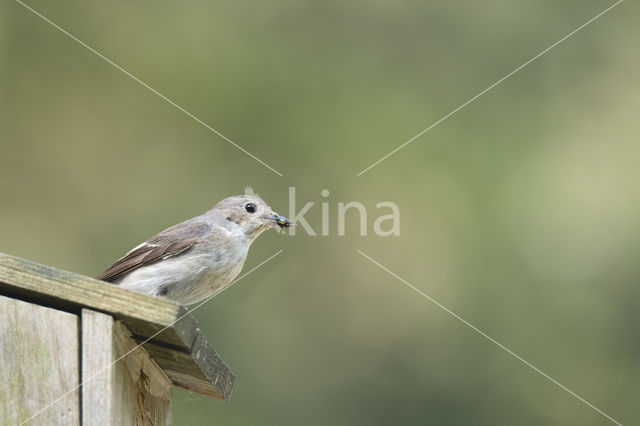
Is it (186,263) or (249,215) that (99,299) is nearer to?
(186,263)

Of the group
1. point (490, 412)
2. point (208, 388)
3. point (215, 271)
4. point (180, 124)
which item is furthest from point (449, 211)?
point (208, 388)

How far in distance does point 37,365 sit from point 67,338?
0.49 ft

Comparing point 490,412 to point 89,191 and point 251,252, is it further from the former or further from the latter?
point 89,191

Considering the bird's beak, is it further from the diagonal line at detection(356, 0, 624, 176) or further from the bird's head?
the diagonal line at detection(356, 0, 624, 176)

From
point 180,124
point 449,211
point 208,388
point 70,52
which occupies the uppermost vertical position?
point 70,52

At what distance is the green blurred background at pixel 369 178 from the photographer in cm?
816

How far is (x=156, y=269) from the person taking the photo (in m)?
5.14

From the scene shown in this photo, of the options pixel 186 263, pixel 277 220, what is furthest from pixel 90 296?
pixel 277 220

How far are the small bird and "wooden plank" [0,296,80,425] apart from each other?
137cm

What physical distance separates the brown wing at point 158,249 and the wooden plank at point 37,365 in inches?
61.1

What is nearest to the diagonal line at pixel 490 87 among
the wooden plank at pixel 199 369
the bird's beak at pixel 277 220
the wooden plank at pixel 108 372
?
the bird's beak at pixel 277 220

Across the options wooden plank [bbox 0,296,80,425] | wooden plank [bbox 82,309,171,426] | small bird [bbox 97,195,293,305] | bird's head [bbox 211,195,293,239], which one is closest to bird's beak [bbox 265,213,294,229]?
bird's head [bbox 211,195,293,239]

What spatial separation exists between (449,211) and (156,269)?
432 cm

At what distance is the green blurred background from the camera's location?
816 cm
